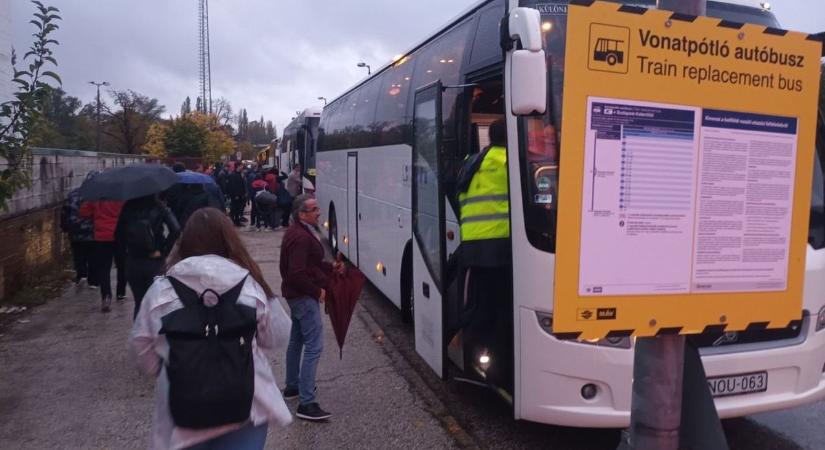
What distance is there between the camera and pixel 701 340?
4.73 meters

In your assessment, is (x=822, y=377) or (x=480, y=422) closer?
(x=822, y=377)

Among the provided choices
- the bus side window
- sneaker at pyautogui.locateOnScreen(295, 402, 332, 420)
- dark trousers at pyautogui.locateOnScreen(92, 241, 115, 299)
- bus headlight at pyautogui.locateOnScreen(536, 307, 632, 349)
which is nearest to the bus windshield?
bus headlight at pyautogui.locateOnScreen(536, 307, 632, 349)

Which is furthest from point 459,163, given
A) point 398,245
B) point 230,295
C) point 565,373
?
point 230,295

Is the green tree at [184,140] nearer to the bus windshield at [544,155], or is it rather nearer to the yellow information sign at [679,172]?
the bus windshield at [544,155]

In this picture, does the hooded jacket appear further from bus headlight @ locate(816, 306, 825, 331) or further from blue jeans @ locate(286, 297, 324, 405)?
bus headlight @ locate(816, 306, 825, 331)

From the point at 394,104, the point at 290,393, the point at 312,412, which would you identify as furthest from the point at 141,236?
the point at 394,104

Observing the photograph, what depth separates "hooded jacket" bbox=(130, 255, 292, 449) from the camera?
3053 millimetres

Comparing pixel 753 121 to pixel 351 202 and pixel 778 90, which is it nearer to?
pixel 778 90

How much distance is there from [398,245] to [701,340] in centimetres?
421

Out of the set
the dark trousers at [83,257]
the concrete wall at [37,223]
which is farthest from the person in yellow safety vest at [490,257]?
the dark trousers at [83,257]

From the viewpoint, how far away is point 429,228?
19.7 ft

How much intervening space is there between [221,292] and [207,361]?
11.7 inches

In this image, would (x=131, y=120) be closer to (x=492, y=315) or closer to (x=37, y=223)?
(x=37, y=223)

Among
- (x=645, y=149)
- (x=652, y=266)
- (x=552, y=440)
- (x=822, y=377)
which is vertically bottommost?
(x=552, y=440)
